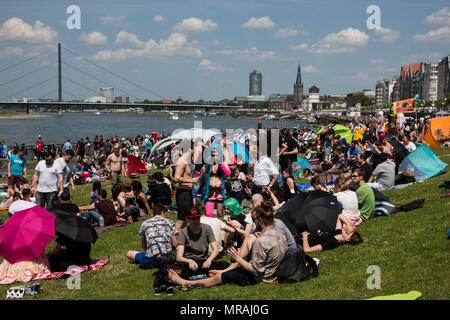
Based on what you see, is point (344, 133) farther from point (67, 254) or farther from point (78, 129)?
point (78, 129)

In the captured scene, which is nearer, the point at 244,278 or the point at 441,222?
the point at 244,278

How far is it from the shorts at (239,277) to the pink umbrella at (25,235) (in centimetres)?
241

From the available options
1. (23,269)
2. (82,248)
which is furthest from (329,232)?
(23,269)

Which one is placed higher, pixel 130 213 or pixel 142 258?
pixel 130 213

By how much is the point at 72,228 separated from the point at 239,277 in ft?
8.04

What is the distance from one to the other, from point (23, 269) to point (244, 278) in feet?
9.93

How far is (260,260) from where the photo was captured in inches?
206

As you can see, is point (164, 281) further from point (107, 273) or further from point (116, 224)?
point (116, 224)

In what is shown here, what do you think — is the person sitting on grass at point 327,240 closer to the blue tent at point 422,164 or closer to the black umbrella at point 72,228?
the black umbrella at point 72,228

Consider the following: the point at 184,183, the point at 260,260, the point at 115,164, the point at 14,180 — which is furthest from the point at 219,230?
the point at 14,180

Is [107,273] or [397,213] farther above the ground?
[397,213]

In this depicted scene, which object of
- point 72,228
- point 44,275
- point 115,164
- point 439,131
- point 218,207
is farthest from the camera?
point 439,131

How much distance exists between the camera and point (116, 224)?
30.4 ft
